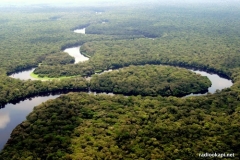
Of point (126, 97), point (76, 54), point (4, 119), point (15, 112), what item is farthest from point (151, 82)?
point (76, 54)

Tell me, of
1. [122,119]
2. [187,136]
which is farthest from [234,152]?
[122,119]

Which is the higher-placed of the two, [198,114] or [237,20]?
[237,20]

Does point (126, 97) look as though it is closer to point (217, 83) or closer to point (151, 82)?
point (151, 82)

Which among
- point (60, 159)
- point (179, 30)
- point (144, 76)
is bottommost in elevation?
point (60, 159)

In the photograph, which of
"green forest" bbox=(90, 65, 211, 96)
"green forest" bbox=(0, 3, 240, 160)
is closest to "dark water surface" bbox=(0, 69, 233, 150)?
"green forest" bbox=(0, 3, 240, 160)

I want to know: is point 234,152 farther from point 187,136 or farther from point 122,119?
point 122,119

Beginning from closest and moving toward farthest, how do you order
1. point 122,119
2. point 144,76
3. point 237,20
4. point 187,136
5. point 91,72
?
point 187,136
point 122,119
point 144,76
point 91,72
point 237,20

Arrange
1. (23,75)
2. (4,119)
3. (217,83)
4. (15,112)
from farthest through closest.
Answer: (23,75), (217,83), (15,112), (4,119)
